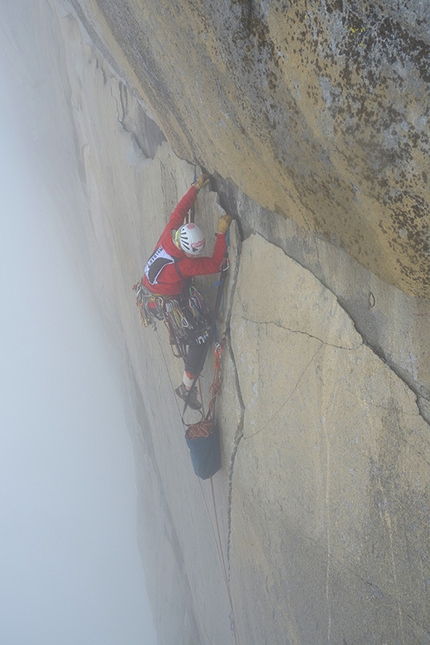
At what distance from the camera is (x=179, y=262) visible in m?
2.60

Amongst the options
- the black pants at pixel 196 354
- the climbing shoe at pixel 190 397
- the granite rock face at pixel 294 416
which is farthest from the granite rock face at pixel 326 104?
the climbing shoe at pixel 190 397

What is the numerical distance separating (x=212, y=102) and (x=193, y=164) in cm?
106

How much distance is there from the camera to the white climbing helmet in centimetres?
246

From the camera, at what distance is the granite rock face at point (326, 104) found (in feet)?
3.15

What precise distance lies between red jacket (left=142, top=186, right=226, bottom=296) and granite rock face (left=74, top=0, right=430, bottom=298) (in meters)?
0.69

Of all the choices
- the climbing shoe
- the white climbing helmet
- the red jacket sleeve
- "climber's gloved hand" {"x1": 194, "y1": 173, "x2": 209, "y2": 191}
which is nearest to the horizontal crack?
the red jacket sleeve

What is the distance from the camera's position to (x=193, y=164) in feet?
9.04

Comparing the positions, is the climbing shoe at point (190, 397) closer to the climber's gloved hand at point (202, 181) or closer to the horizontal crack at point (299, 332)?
the horizontal crack at point (299, 332)

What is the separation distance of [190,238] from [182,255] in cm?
16

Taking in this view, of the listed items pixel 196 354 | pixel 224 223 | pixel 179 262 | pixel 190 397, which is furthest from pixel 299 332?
pixel 190 397

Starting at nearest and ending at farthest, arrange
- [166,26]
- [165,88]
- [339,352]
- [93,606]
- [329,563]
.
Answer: [166,26]
[339,352]
[329,563]
[165,88]
[93,606]

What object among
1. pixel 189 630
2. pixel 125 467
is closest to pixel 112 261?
pixel 189 630

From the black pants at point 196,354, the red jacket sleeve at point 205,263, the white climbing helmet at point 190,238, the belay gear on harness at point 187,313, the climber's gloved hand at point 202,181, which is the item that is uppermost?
the climber's gloved hand at point 202,181

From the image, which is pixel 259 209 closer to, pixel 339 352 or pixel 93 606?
pixel 339 352
